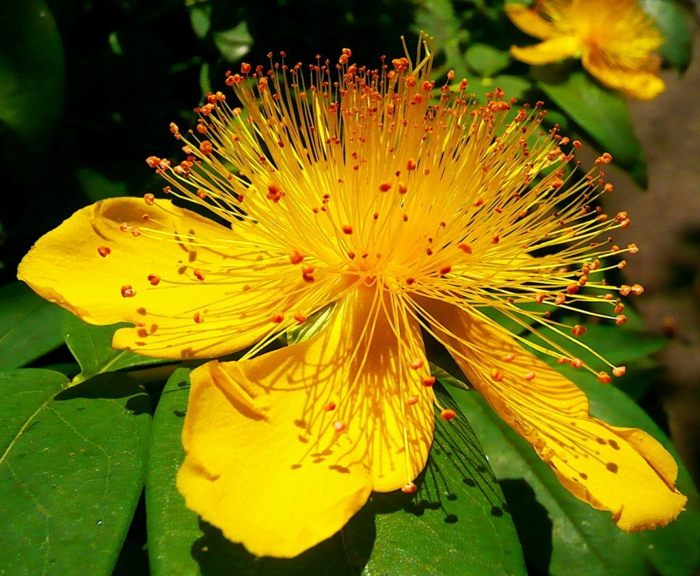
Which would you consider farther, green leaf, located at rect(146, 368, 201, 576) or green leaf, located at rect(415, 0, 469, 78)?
green leaf, located at rect(415, 0, 469, 78)

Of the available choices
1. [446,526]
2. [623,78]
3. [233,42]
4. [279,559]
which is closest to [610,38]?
[623,78]

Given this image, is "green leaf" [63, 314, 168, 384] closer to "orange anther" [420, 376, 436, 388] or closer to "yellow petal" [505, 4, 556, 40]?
"orange anther" [420, 376, 436, 388]

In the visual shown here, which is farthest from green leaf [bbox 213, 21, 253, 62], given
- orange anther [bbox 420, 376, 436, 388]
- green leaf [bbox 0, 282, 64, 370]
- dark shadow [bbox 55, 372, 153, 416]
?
orange anther [bbox 420, 376, 436, 388]

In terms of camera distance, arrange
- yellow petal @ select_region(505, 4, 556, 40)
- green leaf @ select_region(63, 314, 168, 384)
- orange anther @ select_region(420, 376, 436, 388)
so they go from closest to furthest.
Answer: orange anther @ select_region(420, 376, 436, 388)
green leaf @ select_region(63, 314, 168, 384)
yellow petal @ select_region(505, 4, 556, 40)

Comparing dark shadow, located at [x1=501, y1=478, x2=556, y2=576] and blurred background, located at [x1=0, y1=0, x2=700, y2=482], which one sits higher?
blurred background, located at [x1=0, y1=0, x2=700, y2=482]

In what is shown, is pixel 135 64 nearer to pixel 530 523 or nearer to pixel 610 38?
pixel 530 523

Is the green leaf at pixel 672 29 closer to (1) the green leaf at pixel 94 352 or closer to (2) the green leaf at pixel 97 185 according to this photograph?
(2) the green leaf at pixel 97 185
